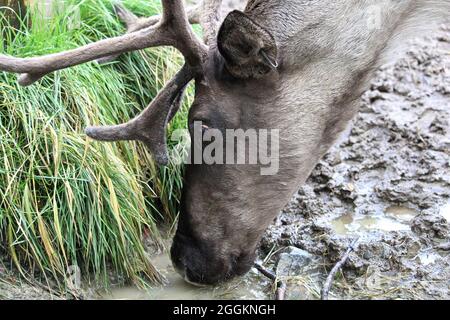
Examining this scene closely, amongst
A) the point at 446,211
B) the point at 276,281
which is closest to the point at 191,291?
the point at 276,281

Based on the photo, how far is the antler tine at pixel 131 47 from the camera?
12.5 feet

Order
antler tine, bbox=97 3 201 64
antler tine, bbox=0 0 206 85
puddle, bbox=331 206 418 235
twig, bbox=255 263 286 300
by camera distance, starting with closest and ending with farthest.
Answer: antler tine, bbox=0 0 206 85 < twig, bbox=255 263 286 300 < antler tine, bbox=97 3 201 64 < puddle, bbox=331 206 418 235

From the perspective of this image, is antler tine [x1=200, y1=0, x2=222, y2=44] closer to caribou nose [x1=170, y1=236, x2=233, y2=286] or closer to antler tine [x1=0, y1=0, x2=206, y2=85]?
antler tine [x1=0, y1=0, x2=206, y2=85]

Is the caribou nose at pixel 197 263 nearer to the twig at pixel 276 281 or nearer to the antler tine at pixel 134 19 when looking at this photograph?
the twig at pixel 276 281

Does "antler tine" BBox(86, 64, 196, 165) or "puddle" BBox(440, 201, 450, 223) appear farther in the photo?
"puddle" BBox(440, 201, 450, 223)

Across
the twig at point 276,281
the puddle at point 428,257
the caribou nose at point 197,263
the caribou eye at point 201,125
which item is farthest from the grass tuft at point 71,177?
the puddle at point 428,257

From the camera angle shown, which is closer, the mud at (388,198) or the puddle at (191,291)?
the puddle at (191,291)

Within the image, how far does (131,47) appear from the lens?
394 centimetres

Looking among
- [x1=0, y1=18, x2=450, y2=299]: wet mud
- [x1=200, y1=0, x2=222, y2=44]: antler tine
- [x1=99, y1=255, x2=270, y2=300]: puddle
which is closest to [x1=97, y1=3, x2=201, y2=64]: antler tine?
[x1=200, y1=0, x2=222, y2=44]: antler tine

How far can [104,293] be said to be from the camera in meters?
4.33

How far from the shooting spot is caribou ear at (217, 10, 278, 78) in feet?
11.8

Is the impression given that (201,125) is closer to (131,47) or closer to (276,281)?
(131,47)

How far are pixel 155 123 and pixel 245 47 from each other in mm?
626
